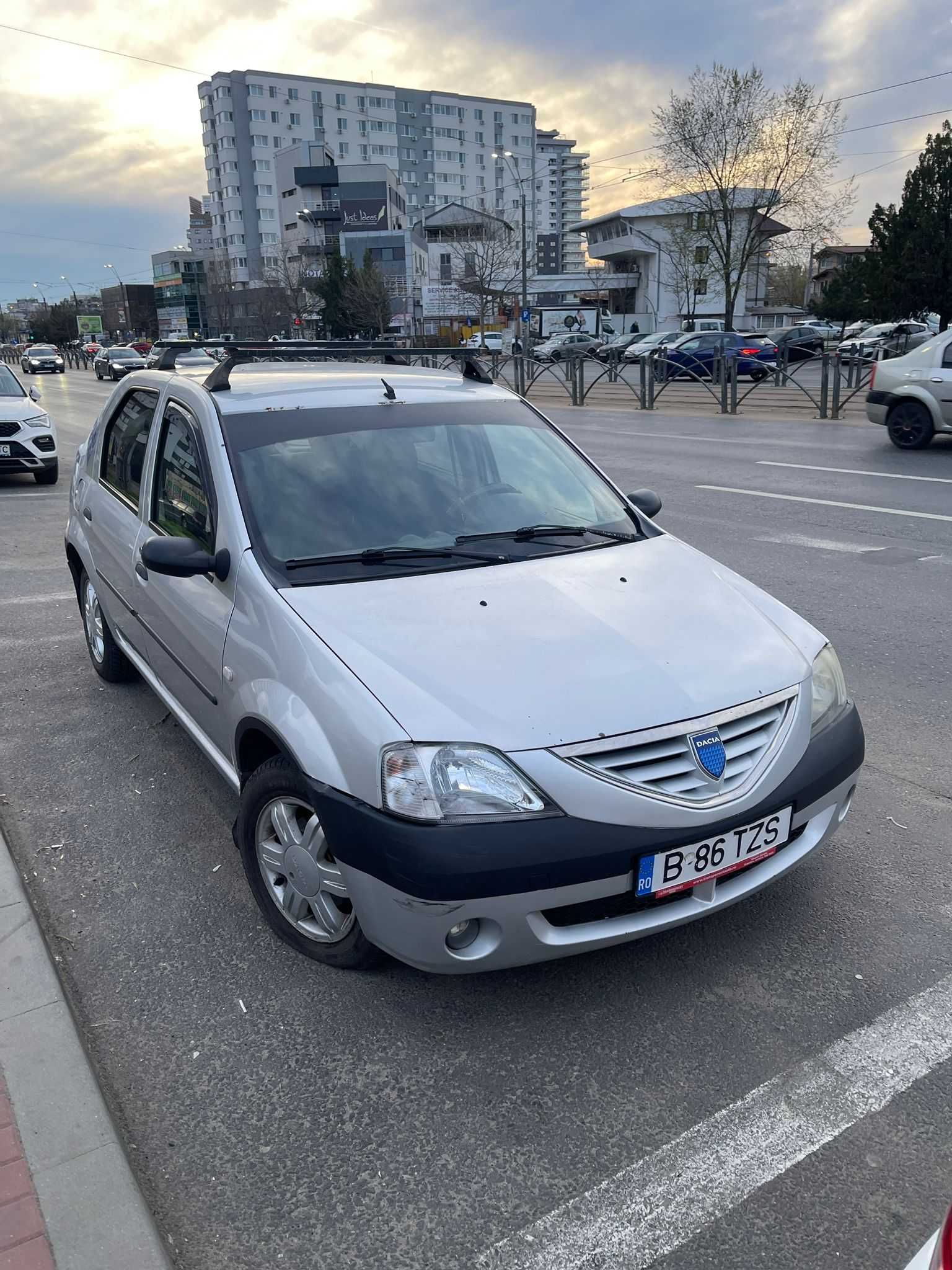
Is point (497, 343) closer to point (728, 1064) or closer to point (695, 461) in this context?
point (695, 461)

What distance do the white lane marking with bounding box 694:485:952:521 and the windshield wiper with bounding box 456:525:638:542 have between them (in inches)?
271

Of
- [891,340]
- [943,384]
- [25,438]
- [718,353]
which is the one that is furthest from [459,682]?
[891,340]

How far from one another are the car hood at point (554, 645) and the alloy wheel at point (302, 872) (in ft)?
1.75

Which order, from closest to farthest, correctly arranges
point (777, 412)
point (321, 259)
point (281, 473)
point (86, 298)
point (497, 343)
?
point (281, 473) → point (777, 412) → point (497, 343) → point (321, 259) → point (86, 298)

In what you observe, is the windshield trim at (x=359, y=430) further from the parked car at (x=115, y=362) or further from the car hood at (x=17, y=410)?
the parked car at (x=115, y=362)

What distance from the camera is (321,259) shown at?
3428 inches

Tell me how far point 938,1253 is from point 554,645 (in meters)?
1.85

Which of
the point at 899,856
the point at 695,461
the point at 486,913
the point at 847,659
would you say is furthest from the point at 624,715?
the point at 695,461

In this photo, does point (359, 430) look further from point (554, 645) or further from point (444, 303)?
point (444, 303)

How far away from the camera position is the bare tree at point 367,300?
67188mm

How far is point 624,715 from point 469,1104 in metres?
1.07

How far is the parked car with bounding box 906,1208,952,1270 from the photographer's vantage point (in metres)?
1.16

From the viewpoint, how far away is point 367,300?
220 feet

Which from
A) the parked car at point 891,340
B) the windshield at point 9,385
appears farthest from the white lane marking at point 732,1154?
the parked car at point 891,340
